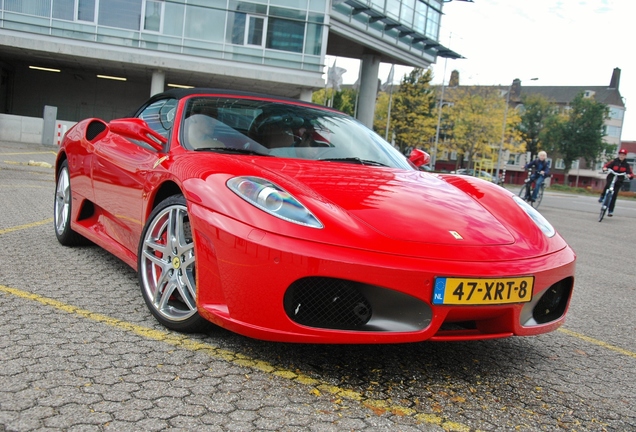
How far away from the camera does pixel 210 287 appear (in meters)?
2.61

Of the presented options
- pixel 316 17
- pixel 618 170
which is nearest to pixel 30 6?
pixel 316 17

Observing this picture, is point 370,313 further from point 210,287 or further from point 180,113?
A: point 180,113

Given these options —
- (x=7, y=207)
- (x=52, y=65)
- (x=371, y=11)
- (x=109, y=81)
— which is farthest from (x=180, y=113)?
(x=109, y=81)

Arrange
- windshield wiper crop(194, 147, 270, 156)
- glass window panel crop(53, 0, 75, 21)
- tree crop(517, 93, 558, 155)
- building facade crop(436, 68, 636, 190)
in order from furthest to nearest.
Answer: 1. building facade crop(436, 68, 636, 190)
2. tree crop(517, 93, 558, 155)
3. glass window panel crop(53, 0, 75, 21)
4. windshield wiper crop(194, 147, 270, 156)

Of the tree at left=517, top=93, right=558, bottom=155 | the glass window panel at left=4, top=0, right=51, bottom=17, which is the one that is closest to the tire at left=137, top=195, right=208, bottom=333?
the glass window panel at left=4, top=0, right=51, bottom=17

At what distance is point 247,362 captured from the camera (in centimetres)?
264

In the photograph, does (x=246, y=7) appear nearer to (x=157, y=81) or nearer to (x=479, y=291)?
(x=157, y=81)

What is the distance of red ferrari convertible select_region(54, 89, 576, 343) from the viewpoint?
2.42 metres

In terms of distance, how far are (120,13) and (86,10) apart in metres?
1.33

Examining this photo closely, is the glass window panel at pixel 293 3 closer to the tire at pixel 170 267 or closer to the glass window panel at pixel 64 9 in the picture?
the glass window panel at pixel 64 9

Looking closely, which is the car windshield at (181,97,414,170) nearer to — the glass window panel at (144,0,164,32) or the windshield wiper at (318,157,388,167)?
the windshield wiper at (318,157,388,167)

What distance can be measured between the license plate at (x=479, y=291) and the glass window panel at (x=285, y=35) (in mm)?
25090

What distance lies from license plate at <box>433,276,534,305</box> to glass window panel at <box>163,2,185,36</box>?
25.3 m

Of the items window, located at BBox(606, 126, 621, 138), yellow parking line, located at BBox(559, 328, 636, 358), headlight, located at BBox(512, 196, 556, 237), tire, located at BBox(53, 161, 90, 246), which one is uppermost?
window, located at BBox(606, 126, 621, 138)
